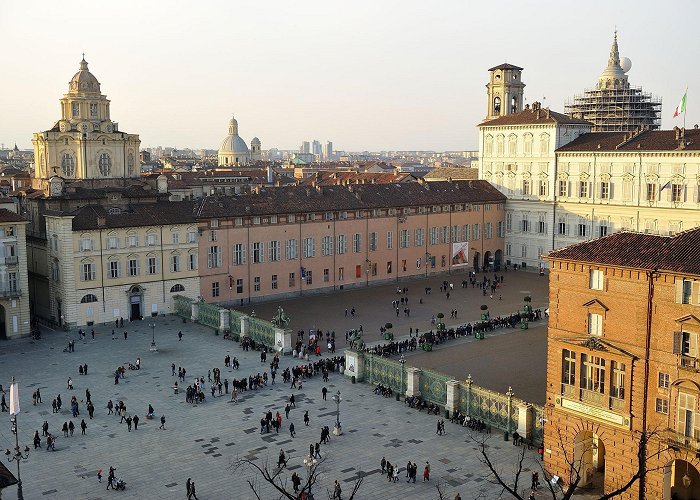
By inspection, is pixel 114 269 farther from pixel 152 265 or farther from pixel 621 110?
pixel 621 110

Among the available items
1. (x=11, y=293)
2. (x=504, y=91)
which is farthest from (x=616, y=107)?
(x=11, y=293)

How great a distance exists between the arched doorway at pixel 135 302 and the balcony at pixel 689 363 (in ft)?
147

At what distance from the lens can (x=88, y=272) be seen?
194 feet

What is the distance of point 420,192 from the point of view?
83062 mm

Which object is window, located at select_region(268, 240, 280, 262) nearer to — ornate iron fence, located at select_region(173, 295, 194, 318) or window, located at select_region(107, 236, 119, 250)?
ornate iron fence, located at select_region(173, 295, 194, 318)

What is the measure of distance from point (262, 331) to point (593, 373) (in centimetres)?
2789

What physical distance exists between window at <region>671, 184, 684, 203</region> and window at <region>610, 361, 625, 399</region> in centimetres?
4944

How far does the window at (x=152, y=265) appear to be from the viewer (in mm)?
62312

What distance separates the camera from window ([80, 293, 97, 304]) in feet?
194

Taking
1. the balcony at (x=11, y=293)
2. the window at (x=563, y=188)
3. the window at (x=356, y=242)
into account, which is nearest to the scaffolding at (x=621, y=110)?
the window at (x=563, y=188)

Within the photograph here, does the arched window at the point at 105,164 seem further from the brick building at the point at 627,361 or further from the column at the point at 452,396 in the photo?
the brick building at the point at 627,361

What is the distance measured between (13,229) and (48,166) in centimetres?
2322

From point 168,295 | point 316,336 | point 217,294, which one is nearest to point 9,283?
point 168,295

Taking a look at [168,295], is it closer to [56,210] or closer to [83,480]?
[56,210]
